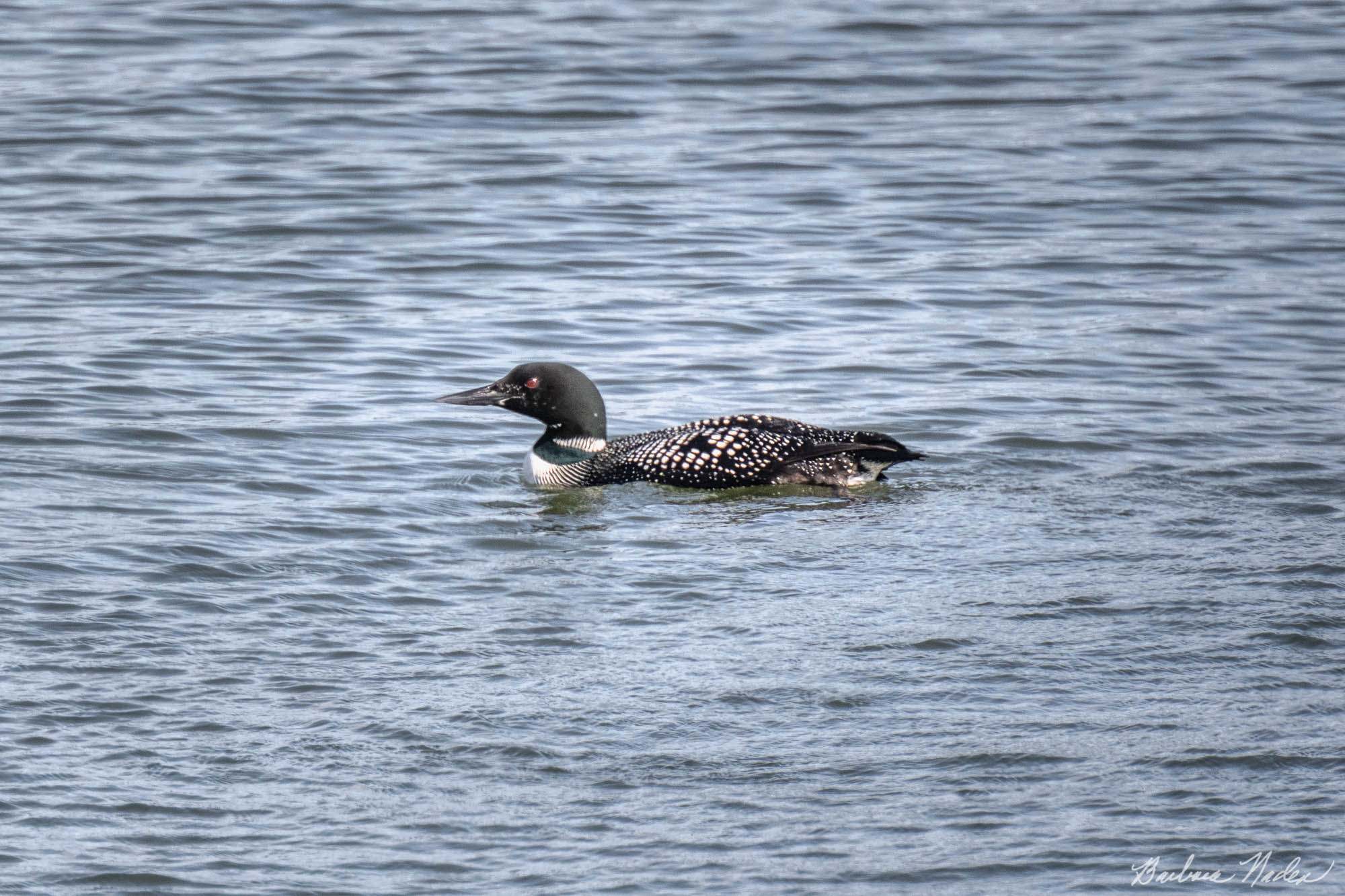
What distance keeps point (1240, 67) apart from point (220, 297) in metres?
10.6

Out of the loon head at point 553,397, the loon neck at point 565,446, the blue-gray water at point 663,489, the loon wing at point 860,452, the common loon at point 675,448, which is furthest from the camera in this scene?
the loon head at point 553,397

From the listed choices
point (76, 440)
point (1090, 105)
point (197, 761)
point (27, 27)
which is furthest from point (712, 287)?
point (27, 27)

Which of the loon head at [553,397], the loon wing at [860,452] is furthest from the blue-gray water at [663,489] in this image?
the loon head at [553,397]

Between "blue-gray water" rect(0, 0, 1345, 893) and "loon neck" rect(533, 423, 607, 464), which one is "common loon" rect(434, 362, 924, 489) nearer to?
"loon neck" rect(533, 423, 607, 464)

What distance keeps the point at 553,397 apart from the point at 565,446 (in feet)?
0.86

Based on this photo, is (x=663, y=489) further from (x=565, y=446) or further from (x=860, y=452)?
(x=860, y=452)

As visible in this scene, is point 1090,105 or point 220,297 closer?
point 220,297

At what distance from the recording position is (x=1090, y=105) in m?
16.2

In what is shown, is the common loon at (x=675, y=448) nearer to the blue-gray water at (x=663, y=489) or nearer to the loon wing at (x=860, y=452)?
the loon wing at (x=860, y=452)

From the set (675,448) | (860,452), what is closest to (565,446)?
(675,448)

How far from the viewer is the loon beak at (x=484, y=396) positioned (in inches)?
346

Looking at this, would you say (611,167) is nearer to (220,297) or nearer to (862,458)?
(220,297)

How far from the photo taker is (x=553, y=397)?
8.79m

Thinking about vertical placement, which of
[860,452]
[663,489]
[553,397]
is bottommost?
[663,489]
